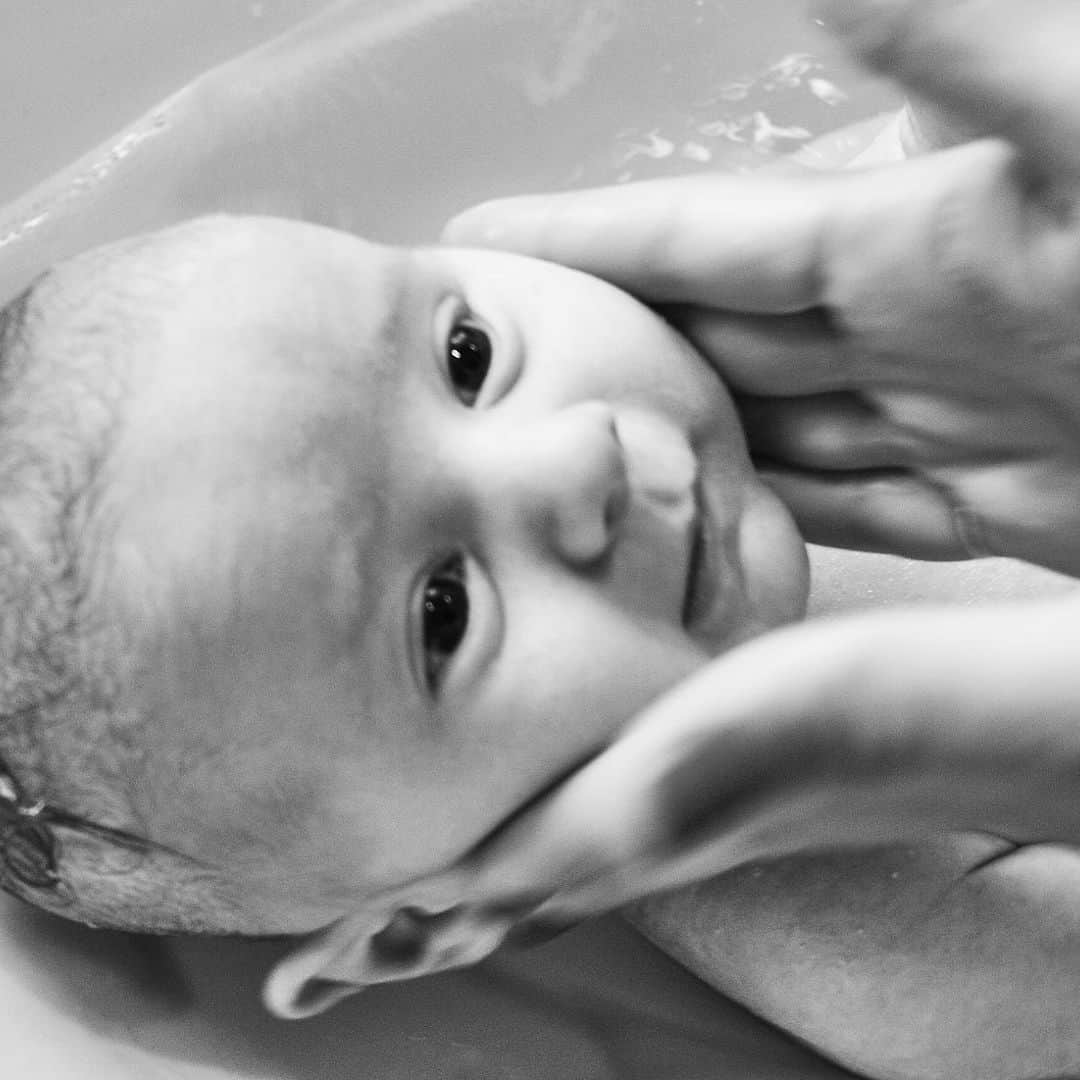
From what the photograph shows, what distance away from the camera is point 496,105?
907 mm

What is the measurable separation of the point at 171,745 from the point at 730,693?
0.18 m

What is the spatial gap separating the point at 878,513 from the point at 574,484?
181 mm

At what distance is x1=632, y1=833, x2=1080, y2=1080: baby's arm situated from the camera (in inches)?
20.8

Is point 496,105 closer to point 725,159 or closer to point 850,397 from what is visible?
point 725,159

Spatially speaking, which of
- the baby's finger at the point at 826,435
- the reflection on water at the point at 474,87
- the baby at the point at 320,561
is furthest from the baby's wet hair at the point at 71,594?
the reflection on water at the point at 474,87

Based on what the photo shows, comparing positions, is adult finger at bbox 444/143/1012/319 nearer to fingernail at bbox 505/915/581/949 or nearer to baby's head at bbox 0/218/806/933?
baby's head at bbox 0/218/806/933

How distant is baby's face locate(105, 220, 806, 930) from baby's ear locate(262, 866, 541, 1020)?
Answer: 12 mm

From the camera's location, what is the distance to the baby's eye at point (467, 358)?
0.49 meters

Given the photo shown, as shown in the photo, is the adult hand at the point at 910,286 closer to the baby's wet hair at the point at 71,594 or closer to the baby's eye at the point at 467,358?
the baby's eye at the point at 467,358

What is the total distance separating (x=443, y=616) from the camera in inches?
18.3

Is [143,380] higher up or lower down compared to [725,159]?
higher up

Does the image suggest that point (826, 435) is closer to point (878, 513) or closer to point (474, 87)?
point (878, 513)

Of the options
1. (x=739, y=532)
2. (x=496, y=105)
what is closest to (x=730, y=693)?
(x=739, y=532)

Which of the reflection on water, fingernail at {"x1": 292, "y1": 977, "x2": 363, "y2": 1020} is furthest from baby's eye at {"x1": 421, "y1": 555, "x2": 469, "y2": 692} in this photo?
the reflection on water
